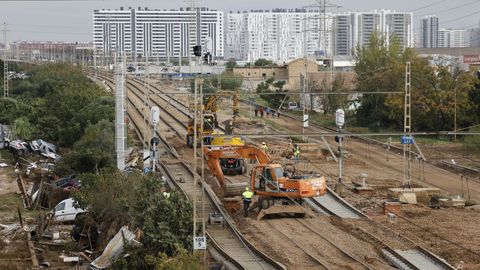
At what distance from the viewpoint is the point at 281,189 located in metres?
23.8

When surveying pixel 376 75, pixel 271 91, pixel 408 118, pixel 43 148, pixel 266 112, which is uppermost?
pixel 376 75

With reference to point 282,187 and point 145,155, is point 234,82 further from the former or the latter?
point 282,187

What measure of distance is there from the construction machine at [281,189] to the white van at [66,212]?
17.7 feet

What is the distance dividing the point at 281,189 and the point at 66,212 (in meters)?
6.61

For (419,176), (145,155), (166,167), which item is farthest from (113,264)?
(419,176)

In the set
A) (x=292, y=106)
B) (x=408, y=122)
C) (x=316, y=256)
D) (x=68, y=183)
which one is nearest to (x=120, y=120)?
(x=68, y=183)

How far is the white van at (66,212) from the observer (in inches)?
991

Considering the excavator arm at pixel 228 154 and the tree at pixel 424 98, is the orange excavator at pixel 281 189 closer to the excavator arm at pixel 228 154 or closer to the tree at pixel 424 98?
the excavator arm at pixel 228 154

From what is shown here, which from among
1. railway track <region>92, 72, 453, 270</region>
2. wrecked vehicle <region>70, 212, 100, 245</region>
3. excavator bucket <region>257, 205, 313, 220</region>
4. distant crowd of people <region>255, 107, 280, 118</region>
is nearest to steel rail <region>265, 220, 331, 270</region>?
railway track <region>92, 72, 453, 270</region>

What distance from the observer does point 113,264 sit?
60.3ft

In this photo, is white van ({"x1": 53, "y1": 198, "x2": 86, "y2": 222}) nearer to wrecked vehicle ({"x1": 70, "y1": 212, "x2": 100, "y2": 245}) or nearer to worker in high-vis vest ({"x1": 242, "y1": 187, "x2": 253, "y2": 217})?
wrecked vehicle ({"x1": 70, "y1": 212, "x2": 100, "y2": 245})

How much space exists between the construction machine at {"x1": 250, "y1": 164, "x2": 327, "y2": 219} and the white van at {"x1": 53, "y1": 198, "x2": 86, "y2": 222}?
539cm

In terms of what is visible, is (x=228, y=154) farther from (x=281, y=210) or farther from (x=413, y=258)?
(x=413, y=258)

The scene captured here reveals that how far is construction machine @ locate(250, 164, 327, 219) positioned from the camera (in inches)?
928
